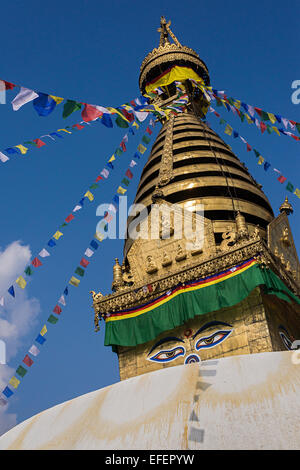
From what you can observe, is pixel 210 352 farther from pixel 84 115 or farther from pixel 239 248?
pixel 84 115

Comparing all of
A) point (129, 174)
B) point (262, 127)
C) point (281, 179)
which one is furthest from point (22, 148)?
point (281, 179)

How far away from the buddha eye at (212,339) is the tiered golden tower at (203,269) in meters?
0.02

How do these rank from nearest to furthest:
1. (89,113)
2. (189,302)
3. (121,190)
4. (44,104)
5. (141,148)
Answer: (44,104) < (89,113) < (189,302) < (121,190) < (141,148)

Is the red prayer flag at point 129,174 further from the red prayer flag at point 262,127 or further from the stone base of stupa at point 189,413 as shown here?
the stone base of stupa at point 189,413

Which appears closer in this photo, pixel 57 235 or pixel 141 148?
pixel 57 235

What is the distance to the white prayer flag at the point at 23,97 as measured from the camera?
21.6 feet

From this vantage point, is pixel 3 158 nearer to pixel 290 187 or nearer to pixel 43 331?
pixel 43 331

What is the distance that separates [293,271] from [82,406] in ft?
25.7

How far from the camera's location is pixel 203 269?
10.3 m

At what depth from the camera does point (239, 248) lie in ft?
33.1

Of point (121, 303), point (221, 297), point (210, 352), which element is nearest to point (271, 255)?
point (221, 297)

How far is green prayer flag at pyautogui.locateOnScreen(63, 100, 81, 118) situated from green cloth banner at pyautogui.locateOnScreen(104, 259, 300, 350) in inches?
182

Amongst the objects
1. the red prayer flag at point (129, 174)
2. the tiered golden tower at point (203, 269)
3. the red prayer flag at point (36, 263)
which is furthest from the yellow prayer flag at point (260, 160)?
the red prayer flag at point (36, 263)

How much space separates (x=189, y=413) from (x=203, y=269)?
6.33 meters
